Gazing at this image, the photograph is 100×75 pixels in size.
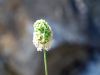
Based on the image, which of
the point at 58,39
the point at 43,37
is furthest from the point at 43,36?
the point at 58,39

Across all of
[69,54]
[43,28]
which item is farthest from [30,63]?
[43,28]

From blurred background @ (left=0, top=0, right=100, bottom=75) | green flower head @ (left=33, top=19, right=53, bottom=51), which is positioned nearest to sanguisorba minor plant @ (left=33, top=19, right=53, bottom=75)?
green flower head @ (left=33, top=19, right=53, bottom=51)

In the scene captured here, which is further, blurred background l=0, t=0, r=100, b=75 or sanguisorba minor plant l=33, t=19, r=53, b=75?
blurred background l=0, t=0, r=100, b=75

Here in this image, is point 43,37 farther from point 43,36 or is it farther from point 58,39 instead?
point 58,39

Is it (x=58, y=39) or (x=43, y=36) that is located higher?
(x=58, y=39)

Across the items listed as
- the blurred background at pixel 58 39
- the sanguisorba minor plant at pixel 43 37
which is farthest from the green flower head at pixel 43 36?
the blurred background at pixel 58 39

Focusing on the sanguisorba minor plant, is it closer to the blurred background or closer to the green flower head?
the green flower head

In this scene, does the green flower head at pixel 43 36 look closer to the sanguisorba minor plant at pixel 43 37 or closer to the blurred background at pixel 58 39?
the sanguisorba minor plant at pixel 43 37

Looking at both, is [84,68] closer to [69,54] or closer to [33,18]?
[69,54]
